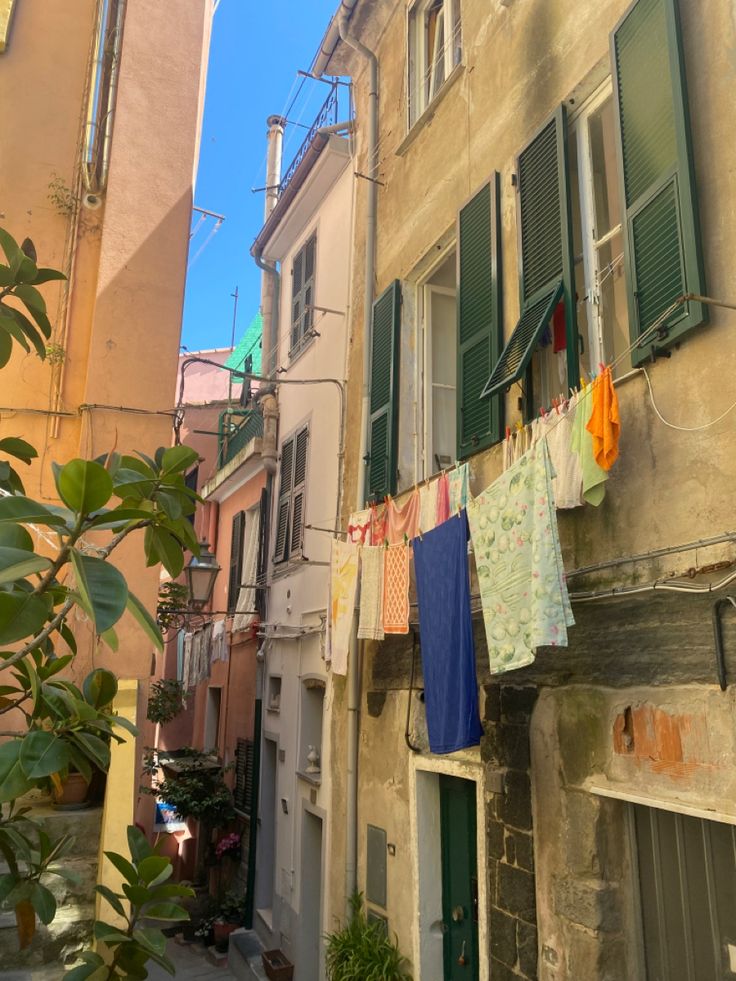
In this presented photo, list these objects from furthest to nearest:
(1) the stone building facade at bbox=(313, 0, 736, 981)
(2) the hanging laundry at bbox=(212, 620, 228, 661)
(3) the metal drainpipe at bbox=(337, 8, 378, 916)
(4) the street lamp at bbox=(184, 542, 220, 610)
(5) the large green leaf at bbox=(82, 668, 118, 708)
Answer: (2) the hanging laundry at bbox=(212, 620, 228, 661), (4) the street lamp at bbox=(184, 542, 220, 610), (3) the metal drainpipe at bbox=(337, 8, 378, 916), (5) the large green leaf at bbox=(82, 668, 118, 708), (1) the stone building facade at bbox=(313, 0, 736, 981)

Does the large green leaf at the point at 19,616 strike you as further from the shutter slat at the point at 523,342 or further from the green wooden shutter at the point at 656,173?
the shutter slat at the point at 523,342

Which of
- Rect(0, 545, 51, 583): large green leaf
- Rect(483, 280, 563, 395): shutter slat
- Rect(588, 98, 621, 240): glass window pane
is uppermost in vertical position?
Rect(588, 98, 621, 240): glass window pane

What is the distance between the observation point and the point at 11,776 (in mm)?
2660

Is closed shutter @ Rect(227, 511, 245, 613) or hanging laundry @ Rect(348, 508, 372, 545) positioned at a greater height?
closed shutter @ Rect(227, 511, 245, 613)

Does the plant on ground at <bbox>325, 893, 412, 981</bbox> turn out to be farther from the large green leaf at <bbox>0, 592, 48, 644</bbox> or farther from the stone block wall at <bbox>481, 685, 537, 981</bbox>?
the large green leaf at <bbox>0, 592, 48, 644</bbox>

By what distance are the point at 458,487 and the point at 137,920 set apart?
3380 millimetres

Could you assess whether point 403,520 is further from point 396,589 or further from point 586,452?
point 586,452

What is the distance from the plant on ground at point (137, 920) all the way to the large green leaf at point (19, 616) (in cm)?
130

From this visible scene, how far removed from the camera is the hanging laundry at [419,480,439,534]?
5855 mm

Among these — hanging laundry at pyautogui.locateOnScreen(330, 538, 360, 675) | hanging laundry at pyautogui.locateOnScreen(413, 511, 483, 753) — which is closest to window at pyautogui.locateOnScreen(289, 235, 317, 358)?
hanging laundry at pyautogui.locateOnScreen(330, 538, 360, 675)

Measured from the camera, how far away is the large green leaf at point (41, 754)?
269cm

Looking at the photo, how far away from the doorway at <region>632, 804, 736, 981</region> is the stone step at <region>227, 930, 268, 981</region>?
6.70m

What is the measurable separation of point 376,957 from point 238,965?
4.90 meters

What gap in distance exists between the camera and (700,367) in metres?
3.75
